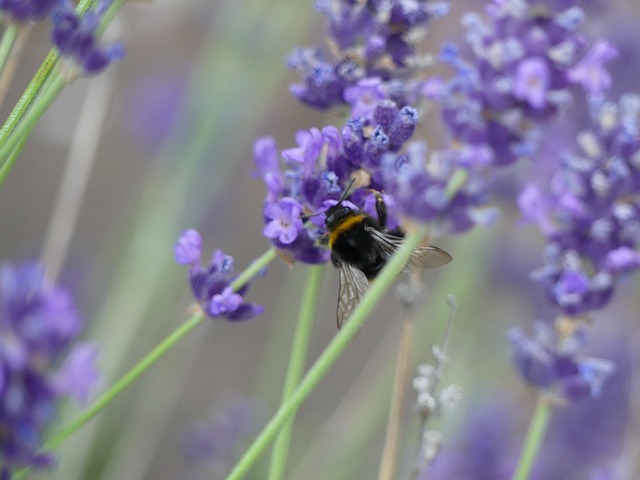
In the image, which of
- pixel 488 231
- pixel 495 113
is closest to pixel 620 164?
pixel 495 113

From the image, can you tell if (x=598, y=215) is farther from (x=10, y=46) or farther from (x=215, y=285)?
(x=10, y=46)

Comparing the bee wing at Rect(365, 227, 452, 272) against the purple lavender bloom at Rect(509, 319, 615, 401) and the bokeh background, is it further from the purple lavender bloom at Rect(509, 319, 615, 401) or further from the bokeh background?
the bokeh background

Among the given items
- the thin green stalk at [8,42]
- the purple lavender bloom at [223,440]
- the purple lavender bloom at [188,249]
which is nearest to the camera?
the thin green stalk at [8,42]

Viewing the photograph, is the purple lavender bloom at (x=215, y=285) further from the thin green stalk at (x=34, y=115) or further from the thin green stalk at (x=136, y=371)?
the thin green stalk at (x=34, y=115)

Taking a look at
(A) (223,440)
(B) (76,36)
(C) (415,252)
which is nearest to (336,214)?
(C) (415,252)

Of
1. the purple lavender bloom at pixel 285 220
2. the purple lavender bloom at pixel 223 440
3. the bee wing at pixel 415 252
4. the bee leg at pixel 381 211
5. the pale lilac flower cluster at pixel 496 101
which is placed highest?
the pale lilac flower cluster at pixel 496 101

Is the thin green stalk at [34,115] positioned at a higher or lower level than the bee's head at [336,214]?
lower

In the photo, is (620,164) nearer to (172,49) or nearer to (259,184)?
(259,184)

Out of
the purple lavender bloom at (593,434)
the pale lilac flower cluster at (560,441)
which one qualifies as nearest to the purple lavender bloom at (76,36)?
the pale lilac flower cluster at (560,441)
